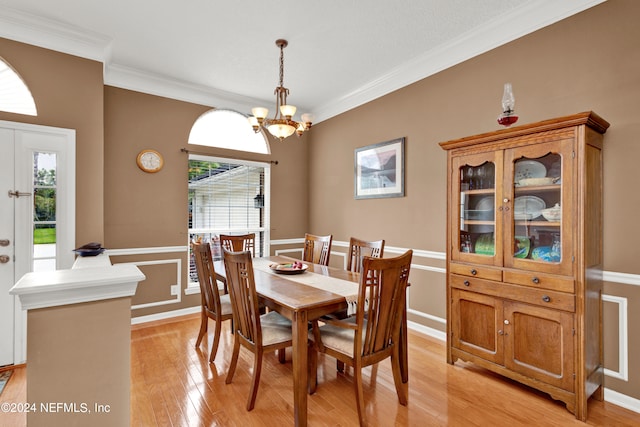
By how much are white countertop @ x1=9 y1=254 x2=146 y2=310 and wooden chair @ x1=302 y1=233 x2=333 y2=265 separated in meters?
2.37

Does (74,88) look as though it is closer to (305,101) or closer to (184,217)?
(184,217)

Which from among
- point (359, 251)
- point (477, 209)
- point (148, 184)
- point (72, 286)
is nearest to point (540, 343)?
point (477, 209)

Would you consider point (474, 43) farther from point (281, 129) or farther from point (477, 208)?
point (281, 129)

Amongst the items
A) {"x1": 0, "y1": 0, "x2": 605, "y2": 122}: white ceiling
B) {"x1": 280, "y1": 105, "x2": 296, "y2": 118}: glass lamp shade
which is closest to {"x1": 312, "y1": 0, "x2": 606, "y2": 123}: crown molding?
{"x1": 0, "y1": 0, "x2": 605, "y2": 122}: white ceiling

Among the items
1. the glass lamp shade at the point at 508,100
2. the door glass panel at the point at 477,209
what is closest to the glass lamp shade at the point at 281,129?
the door glass panel at the point at 477,209

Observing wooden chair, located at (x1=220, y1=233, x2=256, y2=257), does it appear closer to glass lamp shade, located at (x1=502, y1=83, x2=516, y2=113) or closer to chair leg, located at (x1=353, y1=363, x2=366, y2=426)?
chair leg, located at (x1=353, y1=363, x2=366, y2=426)

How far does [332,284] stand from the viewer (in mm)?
2371

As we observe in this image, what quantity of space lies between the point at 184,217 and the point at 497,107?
3609mm

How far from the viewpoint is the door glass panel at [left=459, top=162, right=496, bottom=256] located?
2406mm

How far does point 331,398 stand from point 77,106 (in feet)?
11.0

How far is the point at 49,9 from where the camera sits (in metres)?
2.49

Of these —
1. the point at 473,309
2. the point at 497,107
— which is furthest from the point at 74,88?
the point at 473,309

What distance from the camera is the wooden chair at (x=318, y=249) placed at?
342cm

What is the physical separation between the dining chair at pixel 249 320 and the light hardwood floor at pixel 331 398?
24cm
